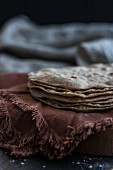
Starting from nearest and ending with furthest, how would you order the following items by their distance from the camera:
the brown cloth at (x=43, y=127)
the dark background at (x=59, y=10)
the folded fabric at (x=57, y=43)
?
the brown cloth at (x=43, y=127)
the folded fabric at (x=57, y=43)
the dark background at (x=59, y=10)

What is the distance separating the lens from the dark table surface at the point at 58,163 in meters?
0.67

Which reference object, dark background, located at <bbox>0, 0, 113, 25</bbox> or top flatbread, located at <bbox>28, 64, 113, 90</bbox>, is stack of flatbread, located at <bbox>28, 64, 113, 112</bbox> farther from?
dark background, located at <bbox>0, 0, 113, 25</bbox>

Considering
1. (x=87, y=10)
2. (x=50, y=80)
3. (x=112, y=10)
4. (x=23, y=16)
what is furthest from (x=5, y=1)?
(x=50, y=80)

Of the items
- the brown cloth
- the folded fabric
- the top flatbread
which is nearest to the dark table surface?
the brown cloth

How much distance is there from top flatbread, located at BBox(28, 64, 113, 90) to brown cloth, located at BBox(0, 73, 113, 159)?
56 mm

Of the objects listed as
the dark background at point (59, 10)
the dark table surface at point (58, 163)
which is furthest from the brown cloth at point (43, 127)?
the dark background at point (59, 10)

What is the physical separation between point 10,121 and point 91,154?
181mm

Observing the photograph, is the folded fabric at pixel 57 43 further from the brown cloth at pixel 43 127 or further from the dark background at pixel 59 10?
the brown cloth at pixel 43 127

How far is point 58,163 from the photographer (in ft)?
2.22

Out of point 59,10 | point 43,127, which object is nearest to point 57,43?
point 59,10

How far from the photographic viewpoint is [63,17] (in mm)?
2260

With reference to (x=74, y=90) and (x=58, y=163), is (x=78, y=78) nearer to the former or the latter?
(x=74, y=90)

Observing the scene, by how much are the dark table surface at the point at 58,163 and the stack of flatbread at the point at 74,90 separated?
0.33ft

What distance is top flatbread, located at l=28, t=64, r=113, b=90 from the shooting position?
0.74m
